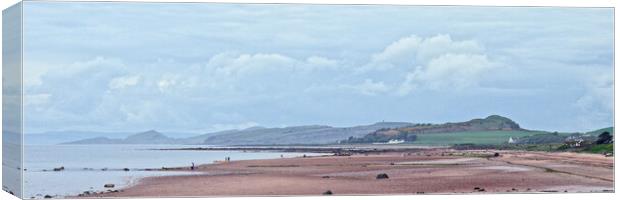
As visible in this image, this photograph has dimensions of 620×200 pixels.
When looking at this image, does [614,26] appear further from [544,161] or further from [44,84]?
[44,84]

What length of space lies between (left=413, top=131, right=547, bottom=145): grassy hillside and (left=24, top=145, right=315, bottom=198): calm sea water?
2384 millimetres

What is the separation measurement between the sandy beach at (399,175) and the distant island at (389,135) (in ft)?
0.93

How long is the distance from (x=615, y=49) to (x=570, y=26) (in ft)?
2.90

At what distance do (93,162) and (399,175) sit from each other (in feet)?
17.0

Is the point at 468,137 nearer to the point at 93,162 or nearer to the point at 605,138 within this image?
the point at 605,138

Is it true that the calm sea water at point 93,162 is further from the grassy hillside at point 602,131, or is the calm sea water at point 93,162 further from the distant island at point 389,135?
the grassy hillside at point 602,131

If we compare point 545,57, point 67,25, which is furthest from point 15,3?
point 545,57

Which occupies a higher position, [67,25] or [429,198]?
[67,25]

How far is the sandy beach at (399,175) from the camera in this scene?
28.9 meters

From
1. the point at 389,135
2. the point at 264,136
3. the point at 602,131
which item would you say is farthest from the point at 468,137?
the point at 264,136

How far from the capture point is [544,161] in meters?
30.7

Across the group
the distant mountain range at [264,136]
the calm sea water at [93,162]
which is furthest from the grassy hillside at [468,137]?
the calm sea water at [93,162]

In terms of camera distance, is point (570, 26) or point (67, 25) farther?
point (570, 26)

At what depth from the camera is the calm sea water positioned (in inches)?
1101
